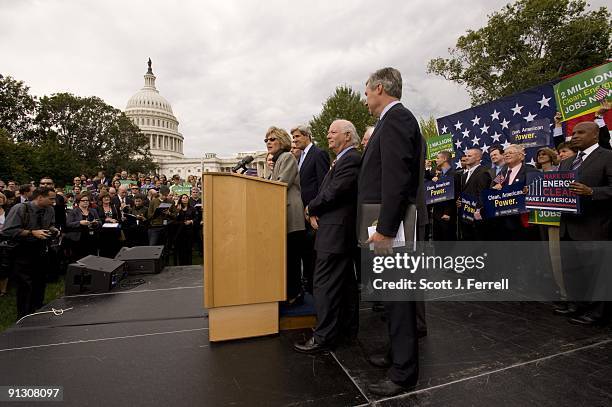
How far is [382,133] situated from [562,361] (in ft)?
7.15

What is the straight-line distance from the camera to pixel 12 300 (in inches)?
217

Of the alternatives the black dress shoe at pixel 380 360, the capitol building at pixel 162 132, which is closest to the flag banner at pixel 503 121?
the black dress shoe at pixel 380 360

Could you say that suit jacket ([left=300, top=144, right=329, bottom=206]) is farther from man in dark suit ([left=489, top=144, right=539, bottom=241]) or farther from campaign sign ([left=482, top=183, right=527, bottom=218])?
man in dark suit ([left=489, top=144, right=539, bottom=241])

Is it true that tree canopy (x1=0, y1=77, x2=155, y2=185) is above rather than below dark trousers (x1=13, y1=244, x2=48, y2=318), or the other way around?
above

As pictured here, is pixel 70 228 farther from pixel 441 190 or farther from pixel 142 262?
pixel 441 190

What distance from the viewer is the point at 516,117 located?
282 inches

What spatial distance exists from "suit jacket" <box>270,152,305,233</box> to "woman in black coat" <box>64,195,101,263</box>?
5.67m

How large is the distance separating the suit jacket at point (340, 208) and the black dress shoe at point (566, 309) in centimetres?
247

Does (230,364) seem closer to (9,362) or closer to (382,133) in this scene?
(9,362)

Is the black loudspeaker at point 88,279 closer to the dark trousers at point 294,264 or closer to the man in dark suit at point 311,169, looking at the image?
the dark trousers at point 294,264

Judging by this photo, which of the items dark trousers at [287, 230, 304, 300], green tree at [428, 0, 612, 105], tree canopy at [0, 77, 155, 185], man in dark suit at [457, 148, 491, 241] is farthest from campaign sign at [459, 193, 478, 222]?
tree canopy at [0, 77, 155, 185]

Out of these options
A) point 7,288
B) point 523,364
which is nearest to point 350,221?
point 523,364

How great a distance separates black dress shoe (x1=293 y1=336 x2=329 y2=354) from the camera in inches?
107

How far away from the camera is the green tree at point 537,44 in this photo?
20.7m
